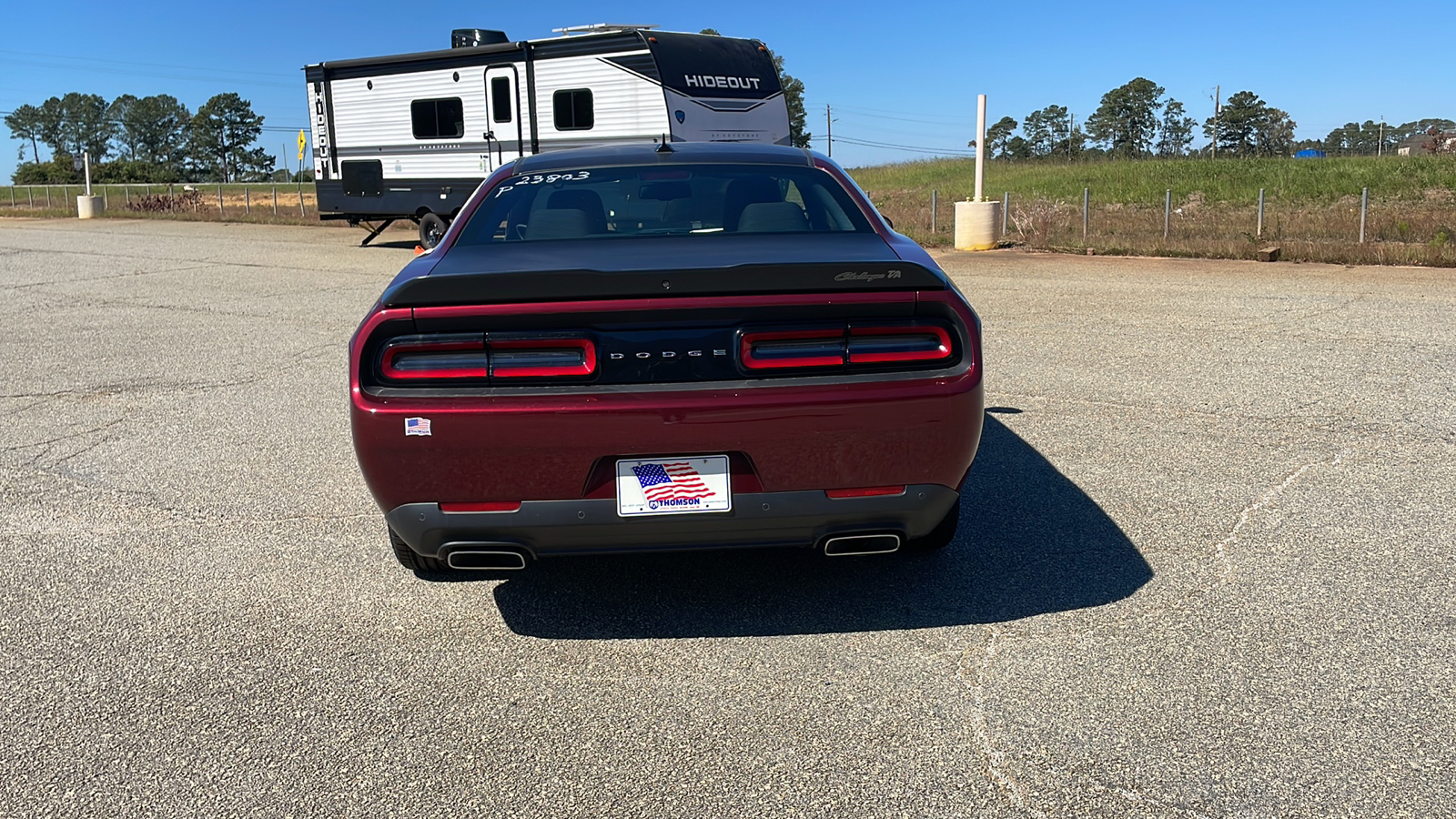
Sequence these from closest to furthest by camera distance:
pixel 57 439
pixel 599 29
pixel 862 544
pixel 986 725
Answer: pixel 986 725 < pixel 862 544 < pixel 57 439 < pixel 599 29

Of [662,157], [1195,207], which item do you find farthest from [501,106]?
[1195,207]

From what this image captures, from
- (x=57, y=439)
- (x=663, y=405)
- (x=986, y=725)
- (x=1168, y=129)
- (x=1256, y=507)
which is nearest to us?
(x=986, y=725)

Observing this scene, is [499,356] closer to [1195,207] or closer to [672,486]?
[672,486]

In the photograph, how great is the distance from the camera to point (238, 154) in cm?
12850

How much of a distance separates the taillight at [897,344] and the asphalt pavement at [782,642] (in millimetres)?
893

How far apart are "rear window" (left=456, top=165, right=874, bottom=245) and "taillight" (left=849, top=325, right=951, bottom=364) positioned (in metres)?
1.13

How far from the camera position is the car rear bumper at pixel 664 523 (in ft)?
11.1

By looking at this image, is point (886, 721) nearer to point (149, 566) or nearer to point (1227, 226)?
point (149, 566)

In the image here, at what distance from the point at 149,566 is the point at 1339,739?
157 inches

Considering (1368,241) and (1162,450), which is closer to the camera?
(1162,450)

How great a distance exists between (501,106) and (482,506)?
16.1 meters

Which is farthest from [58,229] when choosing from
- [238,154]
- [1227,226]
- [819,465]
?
[238,154]

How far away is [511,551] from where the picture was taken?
3.45 meters

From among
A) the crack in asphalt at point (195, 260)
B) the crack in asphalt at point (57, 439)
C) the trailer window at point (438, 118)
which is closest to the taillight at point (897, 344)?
the crack in asphalt at point (57, 439)
